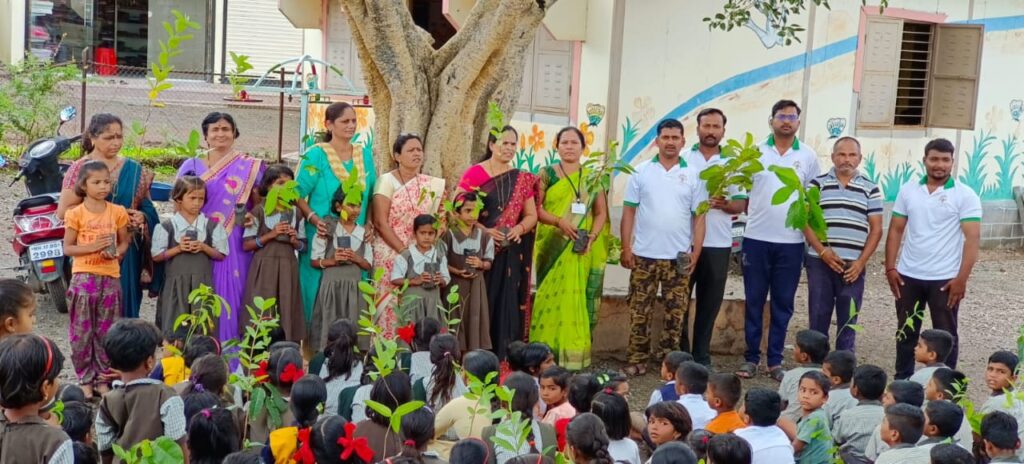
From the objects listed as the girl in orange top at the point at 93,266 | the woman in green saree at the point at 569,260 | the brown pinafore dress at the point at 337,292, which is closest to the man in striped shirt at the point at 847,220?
the woman in green saree at the point at 569,260

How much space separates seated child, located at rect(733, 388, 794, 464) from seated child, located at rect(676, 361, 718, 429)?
1.43ft

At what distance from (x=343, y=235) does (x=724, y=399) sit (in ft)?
8.02

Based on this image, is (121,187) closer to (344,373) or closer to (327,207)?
(327,207)

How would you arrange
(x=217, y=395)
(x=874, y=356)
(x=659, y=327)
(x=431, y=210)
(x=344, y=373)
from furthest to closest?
(x=874, y=356)
(x=659, y=327)
(x=431, y=210)
(x=344, y=373)
(x=217, y=395)

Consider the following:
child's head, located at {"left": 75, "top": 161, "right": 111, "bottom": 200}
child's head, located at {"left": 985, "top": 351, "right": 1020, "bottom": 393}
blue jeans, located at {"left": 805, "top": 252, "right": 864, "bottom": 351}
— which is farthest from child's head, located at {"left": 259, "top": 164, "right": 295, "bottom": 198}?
child's head, located at {"left": 985, "top": 351, "right": 1020, "bottom": 393}

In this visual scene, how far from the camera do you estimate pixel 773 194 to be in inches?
283

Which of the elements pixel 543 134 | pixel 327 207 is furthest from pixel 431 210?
pixel 543 134

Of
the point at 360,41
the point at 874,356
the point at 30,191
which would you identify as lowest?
the point at 874,356

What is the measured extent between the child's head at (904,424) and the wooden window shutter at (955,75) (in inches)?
322

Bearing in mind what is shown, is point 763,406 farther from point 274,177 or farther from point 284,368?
point 274,177

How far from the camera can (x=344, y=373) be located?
525cm

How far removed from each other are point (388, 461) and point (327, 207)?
2996 millimetres

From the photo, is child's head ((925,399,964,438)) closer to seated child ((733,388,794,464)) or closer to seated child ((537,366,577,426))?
seated child ((733,388,794,464))

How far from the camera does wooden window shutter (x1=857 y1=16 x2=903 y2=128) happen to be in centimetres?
1169
